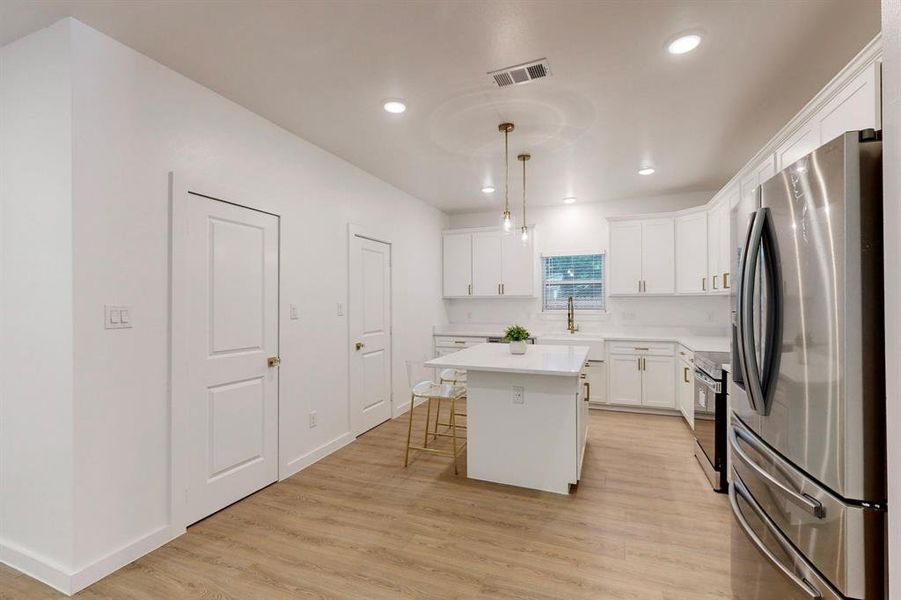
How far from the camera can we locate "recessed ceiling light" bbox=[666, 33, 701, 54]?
7.12 feet

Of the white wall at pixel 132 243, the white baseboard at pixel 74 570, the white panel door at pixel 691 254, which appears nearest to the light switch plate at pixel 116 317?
the white wall at pixel 132 243

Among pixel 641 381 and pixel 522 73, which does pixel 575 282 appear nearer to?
pixel 641 381

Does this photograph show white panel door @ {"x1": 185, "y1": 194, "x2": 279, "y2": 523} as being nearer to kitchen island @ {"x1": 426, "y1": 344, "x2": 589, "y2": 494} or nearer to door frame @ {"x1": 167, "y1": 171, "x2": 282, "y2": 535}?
door frame @ {"x1": 167, "y1": 171, "x2": 282, "y2": 535}

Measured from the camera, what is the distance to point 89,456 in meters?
2.07

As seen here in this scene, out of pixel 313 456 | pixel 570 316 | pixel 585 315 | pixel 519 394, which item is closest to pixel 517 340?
pixel 519 394

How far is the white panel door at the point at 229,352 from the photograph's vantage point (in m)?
2.59

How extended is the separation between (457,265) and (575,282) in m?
1.73

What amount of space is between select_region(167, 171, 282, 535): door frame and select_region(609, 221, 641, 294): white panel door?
4686 millimetres

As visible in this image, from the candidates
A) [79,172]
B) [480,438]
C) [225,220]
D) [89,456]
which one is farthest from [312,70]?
[480,438]

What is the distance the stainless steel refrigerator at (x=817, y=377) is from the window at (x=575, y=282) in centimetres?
429

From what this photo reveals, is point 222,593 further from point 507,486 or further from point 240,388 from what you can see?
point 507,486

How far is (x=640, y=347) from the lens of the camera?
197 inches

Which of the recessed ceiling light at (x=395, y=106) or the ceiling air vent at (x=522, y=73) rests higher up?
the ceiling air vent at (x=522, y=73)

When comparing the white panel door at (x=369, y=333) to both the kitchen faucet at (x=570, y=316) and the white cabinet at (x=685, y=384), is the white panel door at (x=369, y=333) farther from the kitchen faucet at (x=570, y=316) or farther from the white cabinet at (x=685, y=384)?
the white cabinet at (x=685, y=384)
